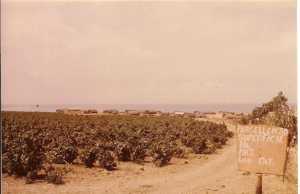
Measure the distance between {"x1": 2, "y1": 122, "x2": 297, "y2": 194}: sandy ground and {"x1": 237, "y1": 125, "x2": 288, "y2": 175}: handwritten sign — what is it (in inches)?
70.3

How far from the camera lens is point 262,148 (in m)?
7.84

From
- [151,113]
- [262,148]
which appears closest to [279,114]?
[262,148]

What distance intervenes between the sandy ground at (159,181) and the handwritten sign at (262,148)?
5.86ft

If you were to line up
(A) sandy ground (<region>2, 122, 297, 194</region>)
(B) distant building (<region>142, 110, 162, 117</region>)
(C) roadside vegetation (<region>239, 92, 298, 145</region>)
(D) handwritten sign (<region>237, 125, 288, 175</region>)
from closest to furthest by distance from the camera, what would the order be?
(D) handwritten sign (<region>237, 125, 288, 175</region>)
(C) roadside vegetation (<region>239, 92, 298, 145</region>)
(A) sandy ground (<region>2, 122, 297, 194</region>)
(B) distant building (<region>142, 110, 162, 117</region>)

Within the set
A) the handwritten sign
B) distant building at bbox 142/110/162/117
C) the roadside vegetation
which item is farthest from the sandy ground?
distant building at bbox 142/110/162/117

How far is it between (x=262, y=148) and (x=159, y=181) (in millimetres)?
4190

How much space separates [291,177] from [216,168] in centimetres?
314

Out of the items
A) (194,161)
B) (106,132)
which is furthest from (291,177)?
(106,132)

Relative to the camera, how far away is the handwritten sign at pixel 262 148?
7.78 metres

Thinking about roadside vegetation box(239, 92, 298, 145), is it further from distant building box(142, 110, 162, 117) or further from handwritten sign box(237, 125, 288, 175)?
distant building box(142, 110, 162, 117)

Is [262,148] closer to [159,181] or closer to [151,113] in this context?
[159,181]

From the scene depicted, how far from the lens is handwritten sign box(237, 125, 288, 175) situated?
25.5 feet

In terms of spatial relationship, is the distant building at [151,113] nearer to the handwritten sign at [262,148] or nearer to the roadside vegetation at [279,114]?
the roadside vegetation at [279,114]

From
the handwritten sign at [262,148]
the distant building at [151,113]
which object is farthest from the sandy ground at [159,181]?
the distant building at [151,113]
